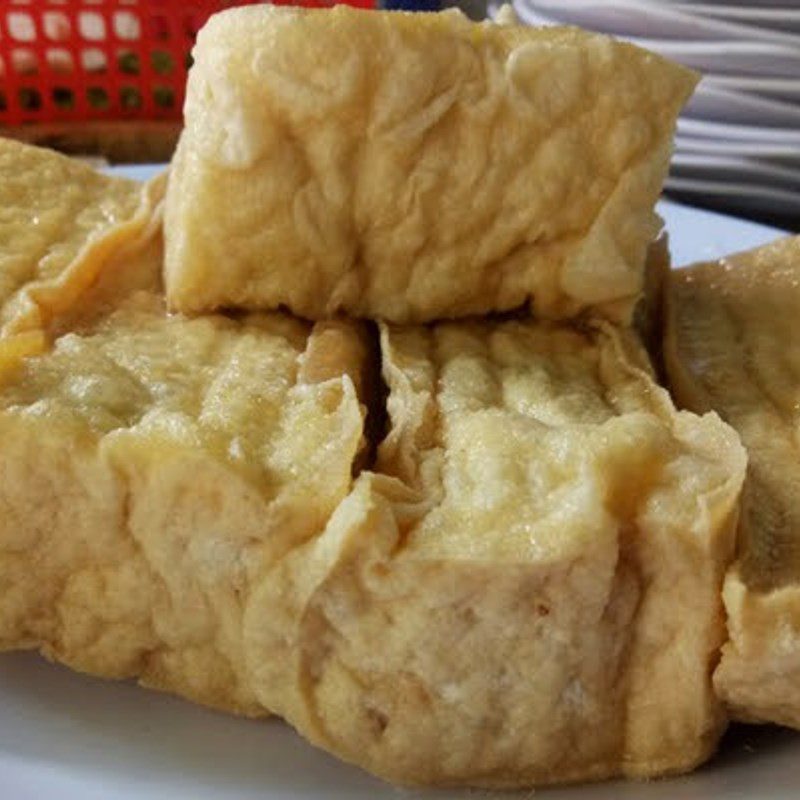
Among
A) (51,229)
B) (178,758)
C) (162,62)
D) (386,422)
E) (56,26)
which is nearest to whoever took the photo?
(178,758)

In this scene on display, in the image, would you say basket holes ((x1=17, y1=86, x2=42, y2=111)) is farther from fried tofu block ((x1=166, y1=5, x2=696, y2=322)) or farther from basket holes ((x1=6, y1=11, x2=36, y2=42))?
fried tofu block ((x1=166, y1=5, x2=696, y2=322))

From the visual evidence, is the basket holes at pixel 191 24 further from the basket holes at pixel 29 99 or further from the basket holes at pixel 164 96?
the basket holes at pixel 29 99

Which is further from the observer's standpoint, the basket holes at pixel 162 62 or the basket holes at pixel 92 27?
the basket holes at pixel 162 62

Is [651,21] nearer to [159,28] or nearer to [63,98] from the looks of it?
[159,28]

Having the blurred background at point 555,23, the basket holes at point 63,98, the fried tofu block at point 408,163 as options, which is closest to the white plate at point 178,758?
the fried tofu block at point 408,163

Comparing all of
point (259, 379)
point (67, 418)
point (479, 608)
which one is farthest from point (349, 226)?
point (479, 608)

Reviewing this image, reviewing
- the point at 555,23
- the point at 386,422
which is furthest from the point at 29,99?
the point at 386,422
